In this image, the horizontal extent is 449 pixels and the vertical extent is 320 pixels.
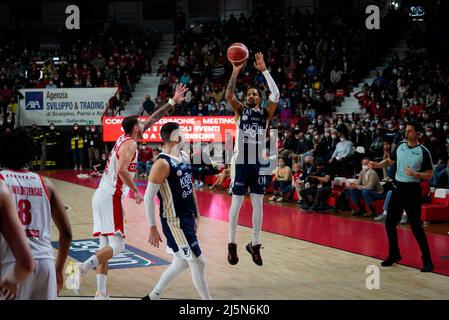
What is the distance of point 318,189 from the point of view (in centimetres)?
1292

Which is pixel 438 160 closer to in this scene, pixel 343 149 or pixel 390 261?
pixel 343 149

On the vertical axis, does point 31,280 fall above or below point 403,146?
below

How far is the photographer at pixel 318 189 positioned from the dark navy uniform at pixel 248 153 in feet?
20.3

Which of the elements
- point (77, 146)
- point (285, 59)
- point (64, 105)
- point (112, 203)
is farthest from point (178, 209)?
point (285, 59)

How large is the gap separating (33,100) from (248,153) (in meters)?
16.9

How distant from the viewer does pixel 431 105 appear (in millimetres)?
16953

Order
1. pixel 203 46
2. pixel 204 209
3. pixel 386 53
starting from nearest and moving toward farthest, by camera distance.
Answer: pixel 204 209
pixel 386 53
pixel 203 46

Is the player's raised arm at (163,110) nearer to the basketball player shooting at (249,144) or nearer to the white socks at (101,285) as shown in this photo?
the basketball player shooting at (249,144)

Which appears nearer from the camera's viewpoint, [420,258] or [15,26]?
[420,258]

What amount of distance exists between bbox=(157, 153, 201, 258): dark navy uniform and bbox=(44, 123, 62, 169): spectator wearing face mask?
17952 millimetres

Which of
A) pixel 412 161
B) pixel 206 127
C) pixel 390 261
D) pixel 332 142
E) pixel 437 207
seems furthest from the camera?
pixel 206 127

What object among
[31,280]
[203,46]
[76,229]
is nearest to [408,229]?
[76,229]

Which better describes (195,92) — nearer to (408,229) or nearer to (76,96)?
(76,96)

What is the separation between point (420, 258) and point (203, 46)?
19.0 metres
